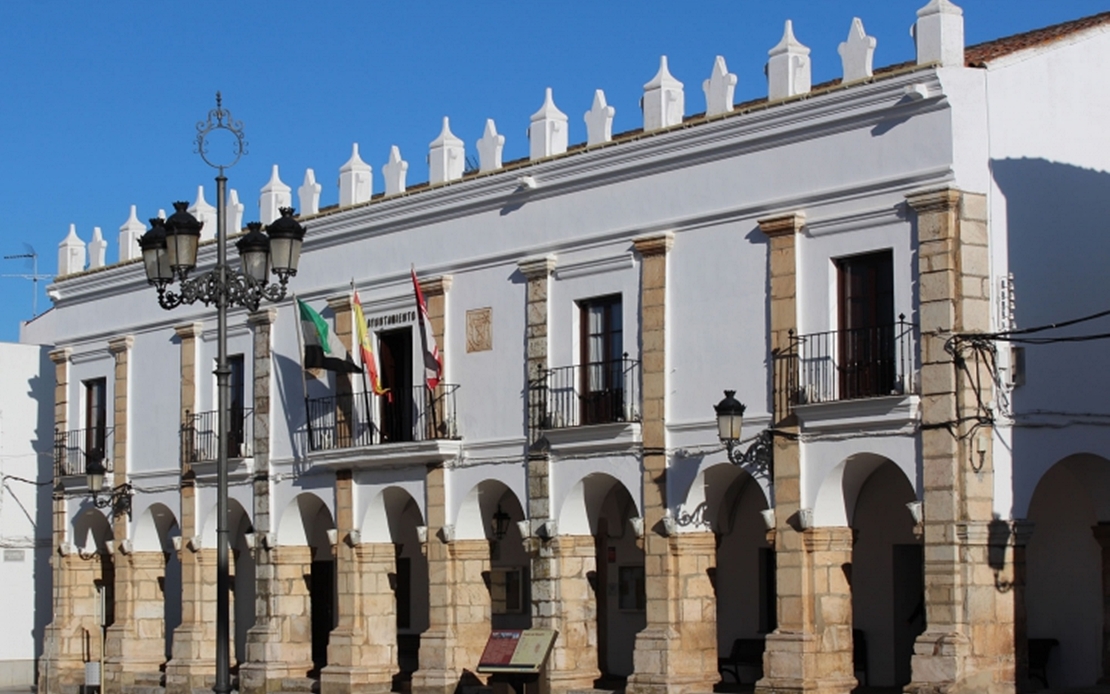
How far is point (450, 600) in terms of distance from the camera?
2422 centimetres

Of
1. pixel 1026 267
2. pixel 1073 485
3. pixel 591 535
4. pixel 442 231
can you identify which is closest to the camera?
pixel 1026 267

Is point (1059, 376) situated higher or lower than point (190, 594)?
higher

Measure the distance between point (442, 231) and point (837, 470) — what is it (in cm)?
738

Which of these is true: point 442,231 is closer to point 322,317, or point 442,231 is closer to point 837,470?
point 322,317

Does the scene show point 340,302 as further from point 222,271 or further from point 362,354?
point 222,271

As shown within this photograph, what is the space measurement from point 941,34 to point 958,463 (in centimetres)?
432

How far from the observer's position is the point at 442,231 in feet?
81.4

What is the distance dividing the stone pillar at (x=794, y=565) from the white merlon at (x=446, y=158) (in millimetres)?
5917

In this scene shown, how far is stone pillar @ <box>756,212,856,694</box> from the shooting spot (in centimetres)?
1967

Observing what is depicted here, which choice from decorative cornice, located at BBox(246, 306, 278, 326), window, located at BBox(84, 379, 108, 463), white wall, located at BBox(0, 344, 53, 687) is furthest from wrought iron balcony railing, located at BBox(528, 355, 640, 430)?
white wall, located at BBox(0, 344, 53, 687)

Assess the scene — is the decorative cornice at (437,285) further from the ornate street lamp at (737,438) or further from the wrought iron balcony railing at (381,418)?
the ornate street lamp at (737,438)

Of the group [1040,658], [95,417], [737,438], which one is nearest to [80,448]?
[95,417]

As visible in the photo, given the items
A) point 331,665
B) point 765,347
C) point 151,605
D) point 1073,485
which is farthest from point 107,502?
point 1073,485

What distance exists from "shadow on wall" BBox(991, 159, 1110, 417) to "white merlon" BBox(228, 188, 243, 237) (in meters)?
13.3
